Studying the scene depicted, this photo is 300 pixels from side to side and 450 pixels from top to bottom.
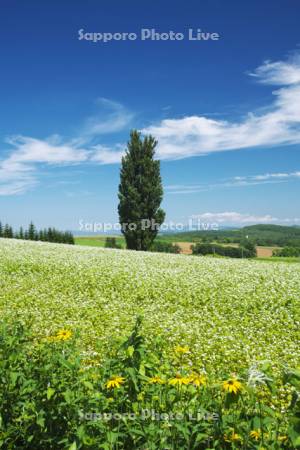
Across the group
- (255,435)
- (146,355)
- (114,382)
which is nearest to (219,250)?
(146,355)

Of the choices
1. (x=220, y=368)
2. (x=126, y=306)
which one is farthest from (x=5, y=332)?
(x=126, y=306)

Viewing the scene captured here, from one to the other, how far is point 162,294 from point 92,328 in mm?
4379

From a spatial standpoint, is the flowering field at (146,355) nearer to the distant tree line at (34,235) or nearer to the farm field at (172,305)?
the farm field at (172,305)

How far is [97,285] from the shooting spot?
1691 cm

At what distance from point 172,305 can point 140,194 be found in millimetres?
34801

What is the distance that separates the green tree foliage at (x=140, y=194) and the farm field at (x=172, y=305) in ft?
85.6

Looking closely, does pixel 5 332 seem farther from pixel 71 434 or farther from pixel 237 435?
pixel 237 435

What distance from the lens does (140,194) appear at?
158ft

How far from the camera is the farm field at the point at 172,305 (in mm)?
10578

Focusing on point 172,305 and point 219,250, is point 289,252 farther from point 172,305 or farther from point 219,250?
point 172,305

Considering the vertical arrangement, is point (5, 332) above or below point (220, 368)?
above

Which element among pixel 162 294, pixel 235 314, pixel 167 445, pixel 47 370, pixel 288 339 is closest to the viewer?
pixel 167 445

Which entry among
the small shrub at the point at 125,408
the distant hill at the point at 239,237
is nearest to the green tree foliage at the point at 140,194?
the distant hill at the point at 239,237

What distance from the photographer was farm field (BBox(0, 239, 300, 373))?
34.7 feet
